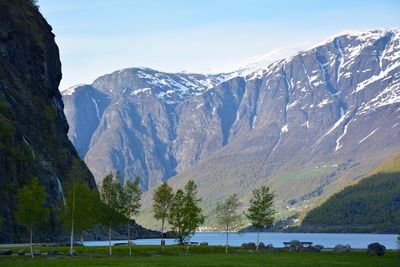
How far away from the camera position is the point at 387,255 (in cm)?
12406

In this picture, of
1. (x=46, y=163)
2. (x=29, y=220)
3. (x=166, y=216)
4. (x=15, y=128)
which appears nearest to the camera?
(x=29, y=220)

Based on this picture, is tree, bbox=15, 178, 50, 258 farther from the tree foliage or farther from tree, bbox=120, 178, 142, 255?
the tree foliage

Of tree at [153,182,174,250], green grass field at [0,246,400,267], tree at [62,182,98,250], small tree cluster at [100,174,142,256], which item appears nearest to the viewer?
green grass field at [0,246,400,267]

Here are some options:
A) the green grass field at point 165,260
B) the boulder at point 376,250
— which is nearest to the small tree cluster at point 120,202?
the green grass field at point 165,260

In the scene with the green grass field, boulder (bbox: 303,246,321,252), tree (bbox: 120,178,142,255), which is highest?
tree (bbox: 120,178,142,255)

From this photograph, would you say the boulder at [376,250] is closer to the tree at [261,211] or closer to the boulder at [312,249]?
the boulder at [312,249]

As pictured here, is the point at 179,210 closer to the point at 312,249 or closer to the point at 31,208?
the point at 312,249

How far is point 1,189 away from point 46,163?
33.8 metres

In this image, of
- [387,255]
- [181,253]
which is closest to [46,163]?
[181,253]

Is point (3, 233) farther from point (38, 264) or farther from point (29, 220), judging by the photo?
point (38, 264)

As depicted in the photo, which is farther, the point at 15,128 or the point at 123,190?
the point at 15,128

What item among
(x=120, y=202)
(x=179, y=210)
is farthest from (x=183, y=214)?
(x=120, y=202)

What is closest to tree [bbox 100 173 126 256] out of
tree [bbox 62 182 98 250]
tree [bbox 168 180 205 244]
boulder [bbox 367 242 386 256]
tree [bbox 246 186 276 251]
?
tree [bbox 62 182 98 250]

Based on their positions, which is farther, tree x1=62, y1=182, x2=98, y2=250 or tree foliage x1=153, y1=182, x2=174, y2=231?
tree foliage x1=153, y1=182, x2=174, y2=231
